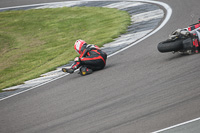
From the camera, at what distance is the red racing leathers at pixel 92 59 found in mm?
9742

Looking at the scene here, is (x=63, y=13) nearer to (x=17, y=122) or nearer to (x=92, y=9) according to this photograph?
(x=92, y=9)

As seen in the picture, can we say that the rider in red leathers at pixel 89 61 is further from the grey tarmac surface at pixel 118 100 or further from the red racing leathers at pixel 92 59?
the grey tarmac surface at pixel 118 100

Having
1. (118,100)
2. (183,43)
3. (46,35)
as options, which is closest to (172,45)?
(183,43)

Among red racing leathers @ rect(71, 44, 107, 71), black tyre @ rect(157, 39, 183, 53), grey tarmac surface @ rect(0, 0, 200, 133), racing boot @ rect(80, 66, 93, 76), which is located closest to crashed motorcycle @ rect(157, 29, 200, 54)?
black tyre @ rect(157, 39, 183, 53)

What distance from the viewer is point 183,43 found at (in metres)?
8.68

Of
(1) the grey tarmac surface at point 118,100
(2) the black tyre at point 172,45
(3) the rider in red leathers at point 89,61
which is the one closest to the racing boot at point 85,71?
(3) the rider in red leathers at point 89,61

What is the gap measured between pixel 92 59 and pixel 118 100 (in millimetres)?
2802

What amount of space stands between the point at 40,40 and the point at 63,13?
4.69m

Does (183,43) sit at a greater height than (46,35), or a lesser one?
greater

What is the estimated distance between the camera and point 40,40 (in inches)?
672

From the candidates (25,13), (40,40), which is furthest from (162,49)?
(25,13)

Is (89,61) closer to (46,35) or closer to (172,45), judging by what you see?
(172,45)

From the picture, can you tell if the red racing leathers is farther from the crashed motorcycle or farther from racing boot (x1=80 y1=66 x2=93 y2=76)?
the crashed motorcycle

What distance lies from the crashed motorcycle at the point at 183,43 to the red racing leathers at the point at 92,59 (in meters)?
1.74
